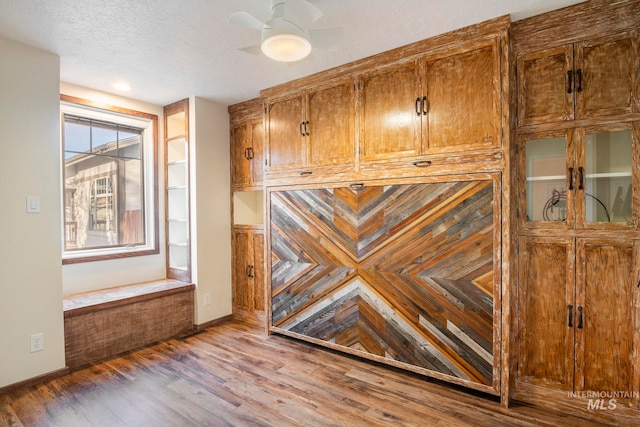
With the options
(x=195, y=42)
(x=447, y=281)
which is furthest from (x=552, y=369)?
(x=195, y=42)

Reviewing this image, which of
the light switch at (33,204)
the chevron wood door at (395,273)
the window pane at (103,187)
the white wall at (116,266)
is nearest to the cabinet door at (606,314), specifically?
the chevron wood door at (395,273)

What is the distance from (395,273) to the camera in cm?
269

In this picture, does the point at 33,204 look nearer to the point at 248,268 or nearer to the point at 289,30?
the point at 248,268

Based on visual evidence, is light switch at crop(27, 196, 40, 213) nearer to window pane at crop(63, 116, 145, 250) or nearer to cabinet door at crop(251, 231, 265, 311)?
window pane at crop(63, 116, 145, 250)

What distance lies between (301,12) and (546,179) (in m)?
1.93

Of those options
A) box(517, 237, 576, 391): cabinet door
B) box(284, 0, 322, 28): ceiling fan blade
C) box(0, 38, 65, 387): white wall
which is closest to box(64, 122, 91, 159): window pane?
box(0, 38, 65, 387): white wall

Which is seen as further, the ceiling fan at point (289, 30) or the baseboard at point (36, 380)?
the baseboard at point (36, 380)

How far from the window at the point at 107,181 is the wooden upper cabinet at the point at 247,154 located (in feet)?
3.13

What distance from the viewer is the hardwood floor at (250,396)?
2127 millimetres

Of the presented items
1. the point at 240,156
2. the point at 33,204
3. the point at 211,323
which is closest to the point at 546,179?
the point at 240,156

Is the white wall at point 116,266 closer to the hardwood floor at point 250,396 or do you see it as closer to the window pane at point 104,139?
the window pane at point 104,139

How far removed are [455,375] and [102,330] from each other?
3.07m

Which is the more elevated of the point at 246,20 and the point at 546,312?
the point at 246,20

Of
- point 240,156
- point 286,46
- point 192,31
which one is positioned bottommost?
point 240,156
